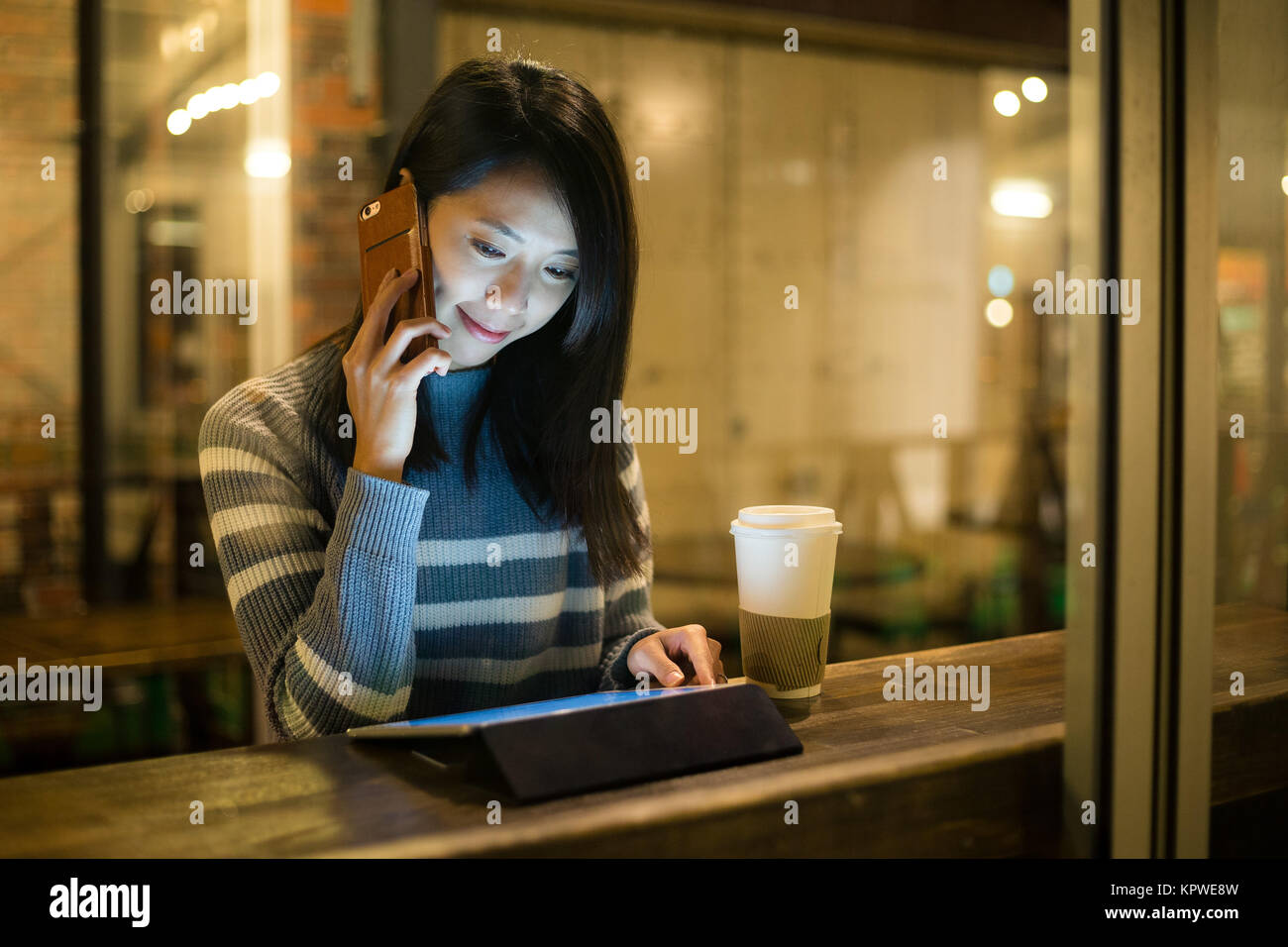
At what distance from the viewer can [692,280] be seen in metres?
4.89

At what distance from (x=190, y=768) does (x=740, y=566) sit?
572 millimetres

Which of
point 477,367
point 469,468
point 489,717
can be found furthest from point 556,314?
point 489,717

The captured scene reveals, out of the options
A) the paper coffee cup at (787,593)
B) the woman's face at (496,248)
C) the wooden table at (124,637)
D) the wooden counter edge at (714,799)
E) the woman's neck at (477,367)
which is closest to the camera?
the wooden counter edge at (714,799)

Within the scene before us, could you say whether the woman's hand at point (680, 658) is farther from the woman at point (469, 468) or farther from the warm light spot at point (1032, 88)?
the warm light spot at point (1032, 88)

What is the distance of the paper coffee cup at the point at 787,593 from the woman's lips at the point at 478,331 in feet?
1.31

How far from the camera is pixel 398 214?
1186 mm

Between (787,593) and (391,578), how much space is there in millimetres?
422

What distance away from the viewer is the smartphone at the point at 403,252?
1159 millimetres

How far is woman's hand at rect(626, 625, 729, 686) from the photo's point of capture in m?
1.21

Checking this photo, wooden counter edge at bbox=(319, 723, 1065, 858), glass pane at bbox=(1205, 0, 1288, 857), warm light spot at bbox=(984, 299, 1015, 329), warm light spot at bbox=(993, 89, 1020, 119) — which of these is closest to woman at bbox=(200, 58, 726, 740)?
wooden counter edge at bbox=(319, 723, 1065, 858)

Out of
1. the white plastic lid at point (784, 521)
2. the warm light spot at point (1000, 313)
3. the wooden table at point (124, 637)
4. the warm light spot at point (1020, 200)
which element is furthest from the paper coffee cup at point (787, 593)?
the warm light spot at point (1020, 200)

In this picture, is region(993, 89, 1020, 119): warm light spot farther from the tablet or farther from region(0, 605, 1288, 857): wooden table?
the tablet

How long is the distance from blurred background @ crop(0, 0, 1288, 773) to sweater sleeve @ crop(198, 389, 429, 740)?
0.65m
